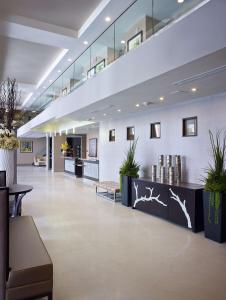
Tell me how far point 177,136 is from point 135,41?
251cm

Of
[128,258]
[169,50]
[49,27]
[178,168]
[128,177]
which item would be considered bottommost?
[128,258]

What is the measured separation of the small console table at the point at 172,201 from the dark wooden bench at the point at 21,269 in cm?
306

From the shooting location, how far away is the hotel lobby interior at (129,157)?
2.80m

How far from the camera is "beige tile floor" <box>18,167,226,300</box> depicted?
8.79 feet

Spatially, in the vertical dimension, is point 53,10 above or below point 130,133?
above

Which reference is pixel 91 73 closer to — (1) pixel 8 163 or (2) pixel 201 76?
(1) pixel 8 163

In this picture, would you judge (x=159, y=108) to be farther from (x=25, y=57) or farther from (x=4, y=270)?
(x=4, y=270)

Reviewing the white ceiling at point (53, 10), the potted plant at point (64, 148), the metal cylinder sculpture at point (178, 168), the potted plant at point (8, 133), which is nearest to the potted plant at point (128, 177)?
the metal cylinder sculpture at point (178, 168)

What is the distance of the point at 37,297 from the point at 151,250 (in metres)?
1.96

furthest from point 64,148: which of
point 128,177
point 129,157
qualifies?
point 128,177

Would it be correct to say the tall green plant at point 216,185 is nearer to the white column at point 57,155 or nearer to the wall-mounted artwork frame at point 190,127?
the wall-mounted artwork frame at point 190,127

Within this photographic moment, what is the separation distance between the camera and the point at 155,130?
7023mm

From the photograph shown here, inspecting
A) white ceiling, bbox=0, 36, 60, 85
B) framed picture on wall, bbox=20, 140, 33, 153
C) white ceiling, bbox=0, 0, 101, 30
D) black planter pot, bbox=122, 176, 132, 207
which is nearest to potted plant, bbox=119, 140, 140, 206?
black planter pot, bbox=122, 176, 132, 207

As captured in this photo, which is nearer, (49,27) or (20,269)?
(20,269)
